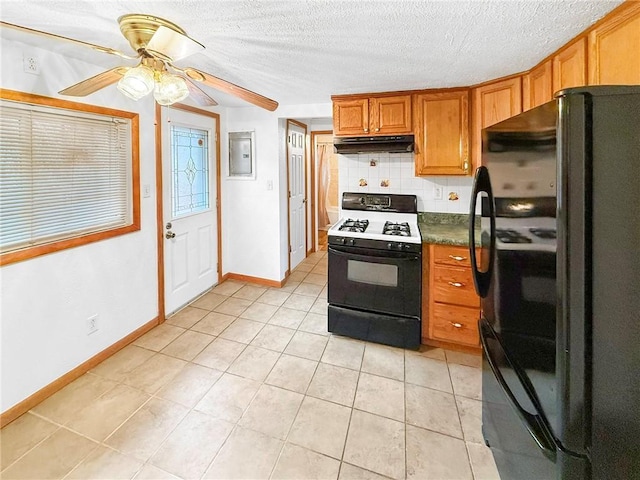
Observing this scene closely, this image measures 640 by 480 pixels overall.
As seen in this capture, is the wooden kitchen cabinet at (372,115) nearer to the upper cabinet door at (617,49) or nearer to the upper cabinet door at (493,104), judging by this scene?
the upper cabinet door at (493,104)

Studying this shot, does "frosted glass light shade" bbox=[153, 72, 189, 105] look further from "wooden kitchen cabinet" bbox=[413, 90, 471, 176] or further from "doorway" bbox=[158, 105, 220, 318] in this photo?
"wooden kitchen cabinet" bbox=[413, 90, 471, 176]

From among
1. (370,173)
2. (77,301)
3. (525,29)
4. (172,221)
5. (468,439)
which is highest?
(525,29)

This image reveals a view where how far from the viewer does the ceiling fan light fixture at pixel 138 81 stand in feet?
4.35

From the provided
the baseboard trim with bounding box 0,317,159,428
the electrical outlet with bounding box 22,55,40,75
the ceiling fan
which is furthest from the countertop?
the electrical outlet with bounding box 22,55,40,75

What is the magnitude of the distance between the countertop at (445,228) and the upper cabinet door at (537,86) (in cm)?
101

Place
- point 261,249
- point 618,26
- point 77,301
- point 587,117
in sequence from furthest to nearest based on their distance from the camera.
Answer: point 261,249, point 77,301, point 618,26, point 587,117

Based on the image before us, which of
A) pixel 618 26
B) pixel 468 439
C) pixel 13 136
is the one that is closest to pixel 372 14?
pixel 618 26

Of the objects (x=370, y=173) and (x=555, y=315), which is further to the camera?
(x=370, y=173)

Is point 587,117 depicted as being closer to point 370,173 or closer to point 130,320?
point 370,173

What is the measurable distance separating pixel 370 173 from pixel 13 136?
2.72m

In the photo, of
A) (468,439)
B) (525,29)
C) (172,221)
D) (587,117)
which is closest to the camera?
(587,117)

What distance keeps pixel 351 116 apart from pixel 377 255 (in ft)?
4.53

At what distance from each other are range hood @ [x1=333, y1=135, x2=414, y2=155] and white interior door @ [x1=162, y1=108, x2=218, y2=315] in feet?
5.27

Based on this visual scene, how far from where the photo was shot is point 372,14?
1.48m
